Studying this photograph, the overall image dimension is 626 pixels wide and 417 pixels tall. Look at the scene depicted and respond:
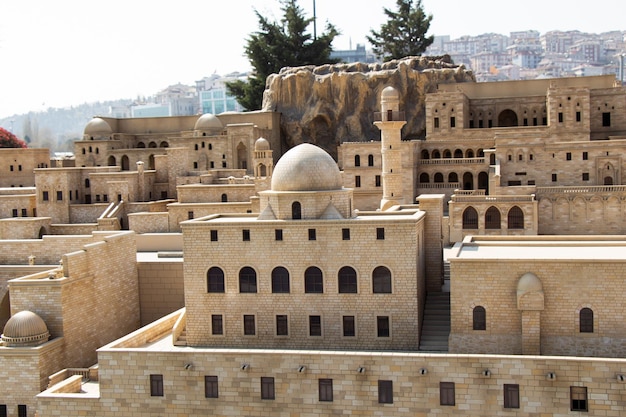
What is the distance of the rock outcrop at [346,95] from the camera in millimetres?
57875

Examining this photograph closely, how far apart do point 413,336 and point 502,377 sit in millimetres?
4231

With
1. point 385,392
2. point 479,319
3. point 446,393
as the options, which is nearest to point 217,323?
point 385,392

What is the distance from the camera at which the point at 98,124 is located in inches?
2345

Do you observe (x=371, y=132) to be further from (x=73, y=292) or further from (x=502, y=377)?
(x=502, y=377)

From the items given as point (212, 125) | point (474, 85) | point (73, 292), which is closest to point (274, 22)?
point (212, 125)

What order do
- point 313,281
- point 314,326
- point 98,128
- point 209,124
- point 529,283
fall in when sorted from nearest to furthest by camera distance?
point 529,283, point 313,281, point 314,326, point 209,124, point 98,128

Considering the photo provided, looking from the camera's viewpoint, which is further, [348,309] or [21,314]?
[21,314]

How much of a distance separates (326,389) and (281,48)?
47.1 metres

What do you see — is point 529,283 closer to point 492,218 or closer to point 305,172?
point 305,172

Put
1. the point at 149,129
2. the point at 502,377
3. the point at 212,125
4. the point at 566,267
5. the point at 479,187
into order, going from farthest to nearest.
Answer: the point at 149,129 < the point at 212,125 < the point at 479,187 < the point at 566,267 < the point at 502,377

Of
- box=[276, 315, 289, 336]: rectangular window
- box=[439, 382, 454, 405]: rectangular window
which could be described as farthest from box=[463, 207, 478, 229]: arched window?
box=[439, 382, 454, 405]: rectangular window

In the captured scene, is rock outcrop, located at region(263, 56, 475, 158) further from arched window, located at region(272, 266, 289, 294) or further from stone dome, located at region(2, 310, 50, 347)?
stone dome, located at region(2, 310, 50, 347)

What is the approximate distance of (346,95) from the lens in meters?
58.9

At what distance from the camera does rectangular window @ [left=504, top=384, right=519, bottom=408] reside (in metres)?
23.1
